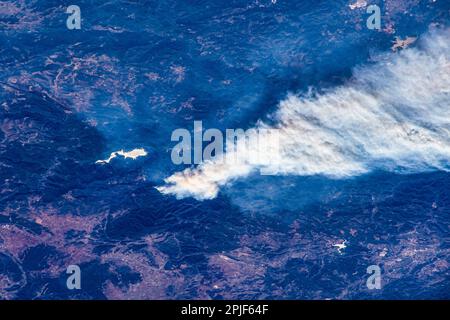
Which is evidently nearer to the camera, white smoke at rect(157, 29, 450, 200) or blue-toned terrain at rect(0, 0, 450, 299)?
white smoke at rect(157, 29, 450, 200)

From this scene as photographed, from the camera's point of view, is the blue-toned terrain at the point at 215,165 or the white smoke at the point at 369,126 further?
the blue-toned terrain at the point at 215,165

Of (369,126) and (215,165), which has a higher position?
(369,126)

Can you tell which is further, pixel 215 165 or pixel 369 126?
pixel 215 165
